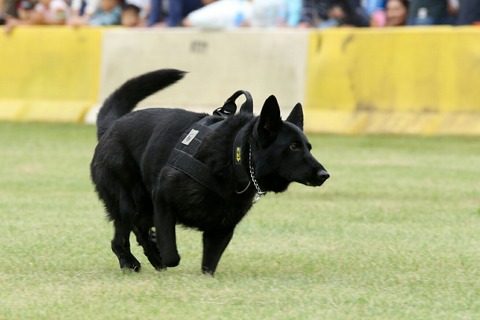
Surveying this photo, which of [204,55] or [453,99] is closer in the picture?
[453,99]

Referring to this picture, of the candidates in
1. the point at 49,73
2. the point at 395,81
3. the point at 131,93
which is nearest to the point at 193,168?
the point at 131,93

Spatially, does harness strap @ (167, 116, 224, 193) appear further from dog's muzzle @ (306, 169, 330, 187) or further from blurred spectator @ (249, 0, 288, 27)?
blurred spectator @ (249, 0, 288, 27)

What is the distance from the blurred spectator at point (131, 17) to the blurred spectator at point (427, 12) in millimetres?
4170

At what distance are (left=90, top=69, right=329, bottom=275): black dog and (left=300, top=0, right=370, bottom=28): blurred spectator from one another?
27.7 ft

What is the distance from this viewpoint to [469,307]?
222 inches

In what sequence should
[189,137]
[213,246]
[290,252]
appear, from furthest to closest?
[290,252] < [213,246] < [189,137]

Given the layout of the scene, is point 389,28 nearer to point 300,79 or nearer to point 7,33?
point 300,79

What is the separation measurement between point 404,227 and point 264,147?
284 cm

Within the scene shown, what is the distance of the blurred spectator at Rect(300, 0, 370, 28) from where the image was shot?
15.4 meters

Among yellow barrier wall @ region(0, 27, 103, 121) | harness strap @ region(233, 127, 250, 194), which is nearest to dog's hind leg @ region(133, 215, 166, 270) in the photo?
harness strap @ region(233, 127, 250, 194)

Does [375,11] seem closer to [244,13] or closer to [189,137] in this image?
[244,13]

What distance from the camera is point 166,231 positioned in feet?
20.7

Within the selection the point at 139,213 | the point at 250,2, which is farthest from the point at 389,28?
the point at 139,213

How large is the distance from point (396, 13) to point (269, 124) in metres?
9.25
